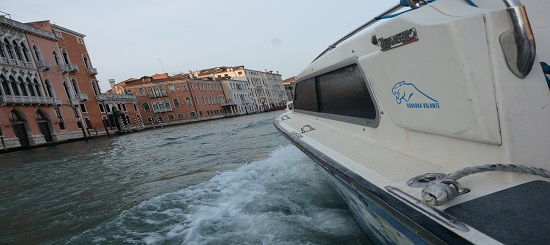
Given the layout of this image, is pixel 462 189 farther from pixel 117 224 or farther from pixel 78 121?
pixel 78 121

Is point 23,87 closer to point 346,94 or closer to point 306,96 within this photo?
point 306,96

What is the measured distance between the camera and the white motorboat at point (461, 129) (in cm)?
115

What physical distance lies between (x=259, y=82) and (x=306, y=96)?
69.2 metres

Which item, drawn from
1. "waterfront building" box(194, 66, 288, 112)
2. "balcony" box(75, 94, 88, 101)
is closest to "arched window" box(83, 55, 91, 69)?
"balcony" box(75, 94, 88, 101)

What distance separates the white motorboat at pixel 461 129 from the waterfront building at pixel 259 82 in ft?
200

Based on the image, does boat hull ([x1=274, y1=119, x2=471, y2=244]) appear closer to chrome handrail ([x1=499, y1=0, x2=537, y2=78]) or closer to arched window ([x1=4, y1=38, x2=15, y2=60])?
chrome handrail ([x1=499, y1=0, x2=537, y2=78])

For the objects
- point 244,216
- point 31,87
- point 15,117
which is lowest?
point 244,216

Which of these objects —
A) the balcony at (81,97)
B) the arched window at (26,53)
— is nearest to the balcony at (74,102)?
the balcony at (81,97)

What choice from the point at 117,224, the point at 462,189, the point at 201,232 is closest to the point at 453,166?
the point at 462,189

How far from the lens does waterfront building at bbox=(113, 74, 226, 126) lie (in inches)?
1881

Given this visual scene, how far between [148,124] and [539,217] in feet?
168

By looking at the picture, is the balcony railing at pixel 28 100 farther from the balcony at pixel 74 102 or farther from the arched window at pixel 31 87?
the balcony at pixel 74 102

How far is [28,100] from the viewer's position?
2414 cm

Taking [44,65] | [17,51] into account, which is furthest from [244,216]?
[44,65]
